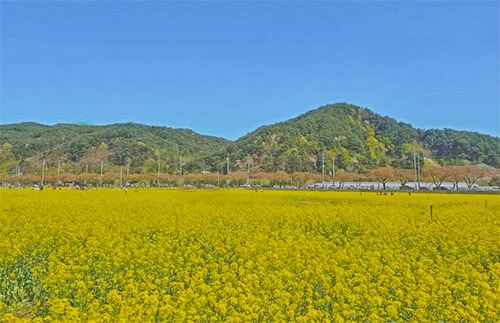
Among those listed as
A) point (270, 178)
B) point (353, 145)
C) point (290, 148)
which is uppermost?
point (353, 145)

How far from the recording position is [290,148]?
4424 inches

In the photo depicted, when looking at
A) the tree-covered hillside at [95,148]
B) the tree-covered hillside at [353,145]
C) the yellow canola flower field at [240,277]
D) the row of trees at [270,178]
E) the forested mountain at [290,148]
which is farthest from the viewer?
the tree-covered hillside at [95,148]

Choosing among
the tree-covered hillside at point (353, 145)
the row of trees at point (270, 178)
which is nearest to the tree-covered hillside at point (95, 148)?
the row of trees at point (270, 178)

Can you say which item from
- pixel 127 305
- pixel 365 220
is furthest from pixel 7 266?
pixel 365 220

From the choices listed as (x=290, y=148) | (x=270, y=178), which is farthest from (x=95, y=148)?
(x=270, y=178)

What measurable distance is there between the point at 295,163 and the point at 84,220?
90.3 meters

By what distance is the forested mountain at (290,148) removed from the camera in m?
106

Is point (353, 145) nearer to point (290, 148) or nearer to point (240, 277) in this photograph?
point (290, 148)

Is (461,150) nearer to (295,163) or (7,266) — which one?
(295,163)

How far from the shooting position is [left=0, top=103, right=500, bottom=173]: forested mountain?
349ft

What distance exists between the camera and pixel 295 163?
10112 centimetres

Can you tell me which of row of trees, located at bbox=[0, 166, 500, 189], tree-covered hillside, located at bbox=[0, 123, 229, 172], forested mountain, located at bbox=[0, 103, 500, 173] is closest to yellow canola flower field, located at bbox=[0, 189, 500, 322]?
row of trees, located at bbox=[0, 166, 500, 189]

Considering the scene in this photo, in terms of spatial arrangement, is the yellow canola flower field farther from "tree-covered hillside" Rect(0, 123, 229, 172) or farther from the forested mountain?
"tree-covered hillside" Rect(0, 123, 229, 172)

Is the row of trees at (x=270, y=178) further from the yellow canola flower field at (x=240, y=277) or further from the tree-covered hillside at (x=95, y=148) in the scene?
the yellow canola flower field at (x=240, y=277)
